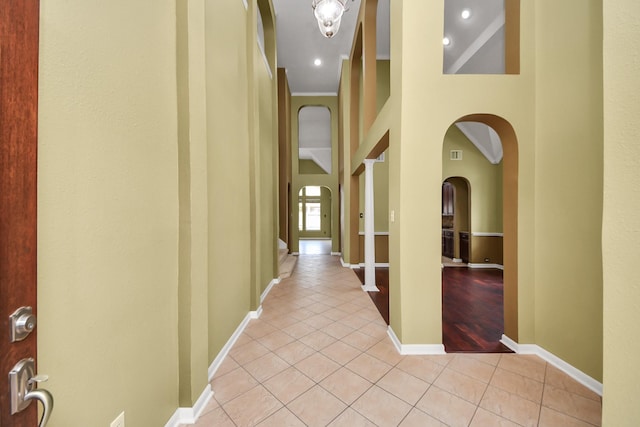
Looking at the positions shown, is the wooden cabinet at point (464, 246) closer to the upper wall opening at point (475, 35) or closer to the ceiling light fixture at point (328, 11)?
the upper wall opening at point (475, 35)

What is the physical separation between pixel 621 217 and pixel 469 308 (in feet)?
10.5

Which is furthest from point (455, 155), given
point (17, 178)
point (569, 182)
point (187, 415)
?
point (17, 178)

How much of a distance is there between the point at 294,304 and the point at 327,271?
7.40 ft

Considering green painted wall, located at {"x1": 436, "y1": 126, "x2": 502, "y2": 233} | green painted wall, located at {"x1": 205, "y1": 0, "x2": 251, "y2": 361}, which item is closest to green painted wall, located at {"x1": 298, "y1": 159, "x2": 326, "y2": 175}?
green painted wall, located at {"x1": 436, "y1": 126, "x2": 502, "y2": 233}

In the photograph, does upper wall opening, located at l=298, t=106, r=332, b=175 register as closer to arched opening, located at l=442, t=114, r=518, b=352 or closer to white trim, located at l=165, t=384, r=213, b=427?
arched opening, located at l=442, t=114, r=518, b=352

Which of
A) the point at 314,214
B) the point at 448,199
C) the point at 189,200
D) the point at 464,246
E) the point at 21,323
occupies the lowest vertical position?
the point at 464,246

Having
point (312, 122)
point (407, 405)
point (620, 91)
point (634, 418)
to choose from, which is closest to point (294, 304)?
point (407, 405)

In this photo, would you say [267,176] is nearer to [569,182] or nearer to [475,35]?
[569,182]

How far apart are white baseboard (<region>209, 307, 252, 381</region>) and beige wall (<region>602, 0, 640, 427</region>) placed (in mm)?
2441

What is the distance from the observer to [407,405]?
172 cm

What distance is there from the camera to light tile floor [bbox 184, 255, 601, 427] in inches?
63.7

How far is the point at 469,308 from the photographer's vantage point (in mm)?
3508

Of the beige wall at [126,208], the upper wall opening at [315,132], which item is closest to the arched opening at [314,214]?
the upper wall opening at [315,132]

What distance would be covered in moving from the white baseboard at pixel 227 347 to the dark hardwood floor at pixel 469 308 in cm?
188
